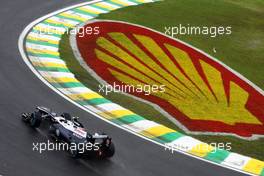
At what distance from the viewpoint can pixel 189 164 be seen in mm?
16328

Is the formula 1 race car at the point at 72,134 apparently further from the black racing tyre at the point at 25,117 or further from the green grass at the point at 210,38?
the green grass at the point at 210,38

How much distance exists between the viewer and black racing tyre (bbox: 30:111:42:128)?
54.1ft

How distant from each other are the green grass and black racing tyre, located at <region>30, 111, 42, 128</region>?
4223 mm

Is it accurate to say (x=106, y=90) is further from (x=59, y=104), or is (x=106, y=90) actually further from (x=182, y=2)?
(x=182, y=2)

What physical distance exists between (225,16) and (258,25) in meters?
2.19

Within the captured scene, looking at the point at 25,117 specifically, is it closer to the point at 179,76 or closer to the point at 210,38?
the point at 179,76

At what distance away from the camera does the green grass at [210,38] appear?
20.1m

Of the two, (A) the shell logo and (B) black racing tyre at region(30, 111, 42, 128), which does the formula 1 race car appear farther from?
(A) the shell logo

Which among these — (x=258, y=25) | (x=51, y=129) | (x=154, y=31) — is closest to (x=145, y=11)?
(x=154, y=31)

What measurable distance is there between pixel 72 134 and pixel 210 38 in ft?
50.3

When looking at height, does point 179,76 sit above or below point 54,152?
above

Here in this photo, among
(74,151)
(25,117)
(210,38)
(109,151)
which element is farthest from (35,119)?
(210,38)

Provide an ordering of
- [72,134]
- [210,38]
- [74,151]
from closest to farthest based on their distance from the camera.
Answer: [74,151] < [72,134] < [210,38]

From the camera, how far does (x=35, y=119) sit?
651 inches
